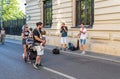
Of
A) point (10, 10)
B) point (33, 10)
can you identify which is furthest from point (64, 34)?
point (10, 10)

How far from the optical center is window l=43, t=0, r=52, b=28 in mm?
29344

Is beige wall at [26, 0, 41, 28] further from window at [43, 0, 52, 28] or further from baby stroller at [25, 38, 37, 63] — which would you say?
baby stroller at [25, 38, 37, 63]

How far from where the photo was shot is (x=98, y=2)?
65.9 ft

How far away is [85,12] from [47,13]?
7878mm

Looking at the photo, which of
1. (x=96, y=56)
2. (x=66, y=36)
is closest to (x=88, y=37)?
(x=66, y=36)

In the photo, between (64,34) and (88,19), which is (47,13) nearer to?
(88,19)

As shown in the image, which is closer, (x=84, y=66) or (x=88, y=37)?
(x=84, y=66)

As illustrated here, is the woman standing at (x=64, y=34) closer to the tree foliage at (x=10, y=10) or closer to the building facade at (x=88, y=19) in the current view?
the building facade at (x=88, y=19)

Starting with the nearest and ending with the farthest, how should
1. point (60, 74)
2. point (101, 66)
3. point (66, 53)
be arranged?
point (60, 74) < point (101, 66) < point (66, 53)

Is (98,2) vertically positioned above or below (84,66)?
above

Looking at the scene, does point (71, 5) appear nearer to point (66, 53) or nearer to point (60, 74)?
point (66, 53)

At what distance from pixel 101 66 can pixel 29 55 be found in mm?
3352

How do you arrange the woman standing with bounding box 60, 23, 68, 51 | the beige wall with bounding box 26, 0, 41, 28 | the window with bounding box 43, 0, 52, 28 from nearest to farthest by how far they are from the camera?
the woman standing with bounding box 60, 23, 68, 51 → the window with bounding box 43, 0, 52, 28 → the beige wall with bounding box 26, 0, 41, 28

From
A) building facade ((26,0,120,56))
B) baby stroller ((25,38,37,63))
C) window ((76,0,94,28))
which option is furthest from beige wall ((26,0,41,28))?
baby stroller ((25,38,37,63))
